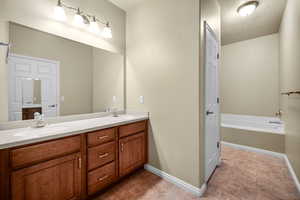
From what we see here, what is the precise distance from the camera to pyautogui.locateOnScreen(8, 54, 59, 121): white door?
1368mm

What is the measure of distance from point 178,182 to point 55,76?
207 centimetres

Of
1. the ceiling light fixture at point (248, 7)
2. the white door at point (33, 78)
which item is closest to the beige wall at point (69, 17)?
the white door at point (33, 78)

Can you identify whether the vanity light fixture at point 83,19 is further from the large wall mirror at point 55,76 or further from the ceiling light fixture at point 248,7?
the ceiling light fixture at point 248,7

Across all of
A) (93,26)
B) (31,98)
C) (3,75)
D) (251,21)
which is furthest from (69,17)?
(251,21)

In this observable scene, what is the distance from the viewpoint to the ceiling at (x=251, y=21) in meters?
2.19

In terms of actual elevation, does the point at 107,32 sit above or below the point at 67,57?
above

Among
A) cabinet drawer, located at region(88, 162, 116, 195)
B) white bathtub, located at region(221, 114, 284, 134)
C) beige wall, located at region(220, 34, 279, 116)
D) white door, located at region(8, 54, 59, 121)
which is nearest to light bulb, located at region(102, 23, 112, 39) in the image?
white door, located at region(8, 54, 59, 121)

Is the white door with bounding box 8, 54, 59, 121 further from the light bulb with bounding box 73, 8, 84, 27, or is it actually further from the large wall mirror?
the light bulb with bounding box 73, 8, 84, 27

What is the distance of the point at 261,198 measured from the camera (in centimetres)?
154

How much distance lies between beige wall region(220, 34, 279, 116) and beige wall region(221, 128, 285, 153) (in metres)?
1.06

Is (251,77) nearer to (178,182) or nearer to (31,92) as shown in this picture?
(178,182)

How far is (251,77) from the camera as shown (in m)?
3.57

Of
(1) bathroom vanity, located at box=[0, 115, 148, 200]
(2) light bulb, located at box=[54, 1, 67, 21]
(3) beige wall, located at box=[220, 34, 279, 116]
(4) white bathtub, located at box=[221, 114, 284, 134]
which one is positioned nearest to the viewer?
(1) bathroom vanity, located at box=[0, 115, 148, 200]

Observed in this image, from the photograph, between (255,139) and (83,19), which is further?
(255,139)
